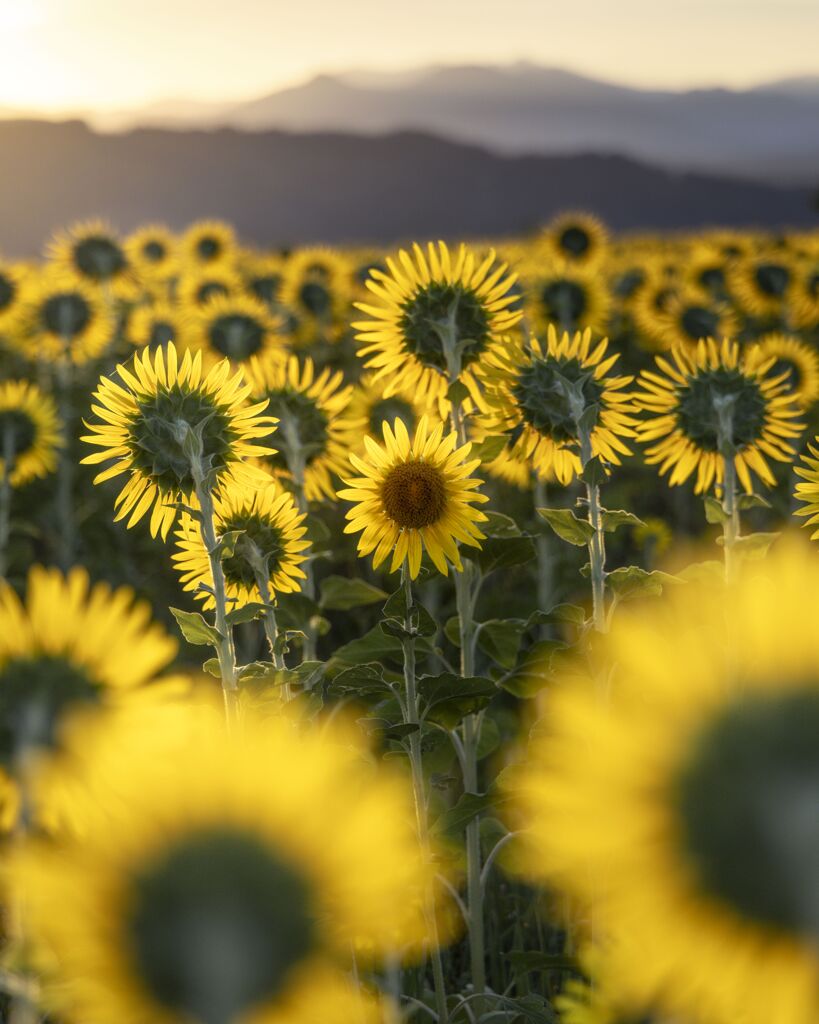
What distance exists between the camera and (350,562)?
698cm

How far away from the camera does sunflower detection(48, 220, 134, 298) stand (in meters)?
9.09

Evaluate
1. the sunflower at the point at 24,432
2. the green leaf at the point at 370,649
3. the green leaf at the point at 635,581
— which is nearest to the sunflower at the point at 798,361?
the green leaf at the point at 635,581

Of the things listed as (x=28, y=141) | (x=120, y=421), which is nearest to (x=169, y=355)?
(x=120, y=421)

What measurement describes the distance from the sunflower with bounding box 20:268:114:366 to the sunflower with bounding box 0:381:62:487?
248cm

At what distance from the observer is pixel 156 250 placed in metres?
11.4

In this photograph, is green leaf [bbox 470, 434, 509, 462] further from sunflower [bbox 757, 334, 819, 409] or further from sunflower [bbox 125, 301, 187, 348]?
sunflower [bbox 125, 301, 187, 348]

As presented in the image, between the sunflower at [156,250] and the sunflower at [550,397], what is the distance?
8420 millimetres

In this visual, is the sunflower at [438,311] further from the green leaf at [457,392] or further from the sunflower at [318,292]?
the sunflower at [318,292]

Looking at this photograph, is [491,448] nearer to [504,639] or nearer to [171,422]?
[504,639]

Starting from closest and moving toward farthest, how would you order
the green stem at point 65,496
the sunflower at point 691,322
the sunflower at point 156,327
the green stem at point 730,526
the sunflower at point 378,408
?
the green stem at point 730,526, the sunflower at point 378,408, the green stem at point 65,496, the sunflower at point 691,322, the sunflower at point 156,327

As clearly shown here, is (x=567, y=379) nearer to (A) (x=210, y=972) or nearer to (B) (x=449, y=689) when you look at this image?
(B) (x=449, y=689)

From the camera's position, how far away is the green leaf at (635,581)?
231 centimetres

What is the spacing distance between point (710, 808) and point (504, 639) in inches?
69.8

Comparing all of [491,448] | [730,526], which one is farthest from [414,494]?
[730,526]
